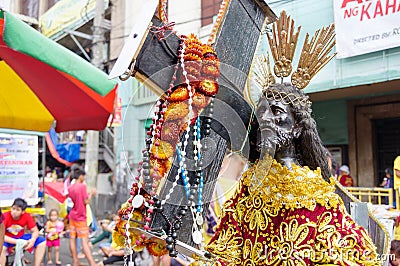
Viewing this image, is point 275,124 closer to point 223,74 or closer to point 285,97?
point 285,97

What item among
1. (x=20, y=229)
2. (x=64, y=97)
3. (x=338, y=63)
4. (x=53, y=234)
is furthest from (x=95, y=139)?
(x=338, y=63)

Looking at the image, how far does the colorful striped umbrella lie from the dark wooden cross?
182 cm

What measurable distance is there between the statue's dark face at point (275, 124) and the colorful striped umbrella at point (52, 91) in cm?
199

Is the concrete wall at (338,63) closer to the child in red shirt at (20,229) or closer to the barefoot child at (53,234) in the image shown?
the child in red shirt at (20,229)

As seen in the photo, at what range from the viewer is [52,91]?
13.9ft

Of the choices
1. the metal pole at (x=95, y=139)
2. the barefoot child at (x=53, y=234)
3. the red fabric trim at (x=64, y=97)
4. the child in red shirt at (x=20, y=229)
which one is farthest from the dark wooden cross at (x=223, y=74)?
the metal pole at (x=95, y=139)

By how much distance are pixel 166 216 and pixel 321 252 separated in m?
0.65

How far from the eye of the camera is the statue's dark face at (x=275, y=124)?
1782 mm

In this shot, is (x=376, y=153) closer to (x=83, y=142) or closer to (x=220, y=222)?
(x=220, y=222)

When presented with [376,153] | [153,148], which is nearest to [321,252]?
[153,148]

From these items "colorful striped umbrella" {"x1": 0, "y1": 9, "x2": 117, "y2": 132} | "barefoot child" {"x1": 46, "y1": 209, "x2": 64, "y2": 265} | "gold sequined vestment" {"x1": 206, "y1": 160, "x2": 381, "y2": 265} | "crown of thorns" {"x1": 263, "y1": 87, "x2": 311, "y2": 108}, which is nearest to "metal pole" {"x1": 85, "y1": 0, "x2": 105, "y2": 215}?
"barefoot child" {"x1": 46, "y1": 209, "x2": 64, "y2": 265}

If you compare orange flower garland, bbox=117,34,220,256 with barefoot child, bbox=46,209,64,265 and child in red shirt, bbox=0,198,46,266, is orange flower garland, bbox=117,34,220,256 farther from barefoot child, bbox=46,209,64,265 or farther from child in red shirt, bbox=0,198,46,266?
barefoot child, bbox=46,209,64,265

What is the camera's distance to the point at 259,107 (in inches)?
72.4

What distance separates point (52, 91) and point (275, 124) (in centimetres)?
312
